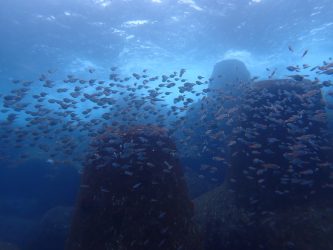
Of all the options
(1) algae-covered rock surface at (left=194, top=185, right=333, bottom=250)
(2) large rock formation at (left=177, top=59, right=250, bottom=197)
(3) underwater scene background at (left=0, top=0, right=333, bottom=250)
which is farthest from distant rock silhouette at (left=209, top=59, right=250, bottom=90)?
(1) algae-covered rock surface at (left=194, top=185, right=333, bottom=250)

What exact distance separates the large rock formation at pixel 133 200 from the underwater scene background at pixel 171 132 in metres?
0.04

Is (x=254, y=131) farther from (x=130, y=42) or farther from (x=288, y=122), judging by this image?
(x=130, y=42)

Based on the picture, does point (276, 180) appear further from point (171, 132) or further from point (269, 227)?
point (171, 132)

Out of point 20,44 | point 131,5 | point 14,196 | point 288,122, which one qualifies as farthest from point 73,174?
point 288,122

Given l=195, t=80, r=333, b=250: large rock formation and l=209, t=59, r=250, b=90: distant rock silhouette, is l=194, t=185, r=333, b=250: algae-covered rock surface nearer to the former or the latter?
l=195, t=80, r=333, b=250: large rock formation

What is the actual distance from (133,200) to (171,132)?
165 inches

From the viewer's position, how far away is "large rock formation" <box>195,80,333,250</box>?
10.3 m

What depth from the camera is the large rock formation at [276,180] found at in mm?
10305

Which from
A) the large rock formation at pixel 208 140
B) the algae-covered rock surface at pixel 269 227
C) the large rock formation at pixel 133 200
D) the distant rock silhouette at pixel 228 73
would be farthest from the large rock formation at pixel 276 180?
the distant rock silhouette at pixel 228 73

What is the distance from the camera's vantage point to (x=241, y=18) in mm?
24453

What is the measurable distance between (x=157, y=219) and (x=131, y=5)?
1624 centimetres

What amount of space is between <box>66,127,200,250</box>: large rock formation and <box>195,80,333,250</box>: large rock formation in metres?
2.63

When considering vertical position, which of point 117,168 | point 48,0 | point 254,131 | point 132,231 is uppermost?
point 48,0

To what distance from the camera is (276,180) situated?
11.6 m
